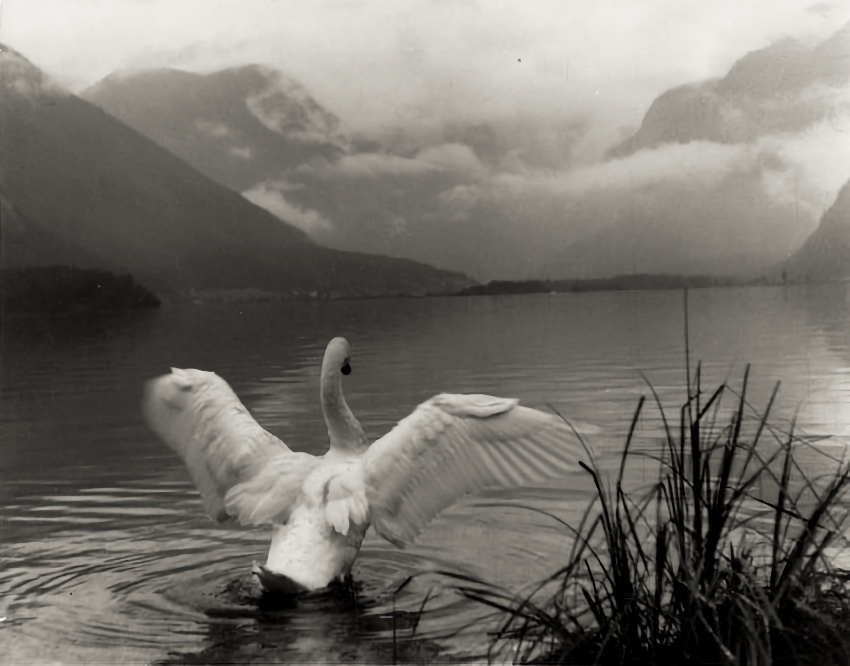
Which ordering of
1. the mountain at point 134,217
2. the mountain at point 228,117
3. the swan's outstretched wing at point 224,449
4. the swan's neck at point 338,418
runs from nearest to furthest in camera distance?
the swan's outstretched wing at point 224,449 < the swan's neck at point 338,418 < the mountain at point 228,117 < the mountain at point 134,217

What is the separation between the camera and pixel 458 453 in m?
3.79

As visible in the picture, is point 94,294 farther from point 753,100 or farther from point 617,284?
point 753,100

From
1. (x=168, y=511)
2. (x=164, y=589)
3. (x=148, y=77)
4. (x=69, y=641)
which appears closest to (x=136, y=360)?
(x=168, y=511)

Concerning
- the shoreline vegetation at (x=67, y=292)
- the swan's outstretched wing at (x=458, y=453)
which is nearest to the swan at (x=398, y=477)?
the swan's outstretched wing at (x=458, y=453)

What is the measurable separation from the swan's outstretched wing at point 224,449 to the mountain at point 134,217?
130 cm

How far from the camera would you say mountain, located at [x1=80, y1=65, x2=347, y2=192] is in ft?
17.3

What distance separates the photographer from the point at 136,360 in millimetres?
5516

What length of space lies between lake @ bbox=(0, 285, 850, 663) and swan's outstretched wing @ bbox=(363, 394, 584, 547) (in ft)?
0.64

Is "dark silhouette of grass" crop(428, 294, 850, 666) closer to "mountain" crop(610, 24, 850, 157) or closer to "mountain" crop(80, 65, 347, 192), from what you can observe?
"mountain" crop(610, 24, 850, 157)

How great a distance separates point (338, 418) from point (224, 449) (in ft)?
1.38

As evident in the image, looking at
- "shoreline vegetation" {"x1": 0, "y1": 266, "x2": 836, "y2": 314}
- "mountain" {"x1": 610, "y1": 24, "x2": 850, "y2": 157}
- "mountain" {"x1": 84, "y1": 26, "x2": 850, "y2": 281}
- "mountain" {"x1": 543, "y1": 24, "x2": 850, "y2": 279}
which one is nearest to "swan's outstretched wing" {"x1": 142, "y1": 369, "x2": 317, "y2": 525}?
"shoreline vegetation" {"x1": 0, "y1": 266, "x2": 836, "y2": 314}

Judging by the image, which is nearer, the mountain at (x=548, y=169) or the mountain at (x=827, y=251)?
the mountain at (x=827, y=251)

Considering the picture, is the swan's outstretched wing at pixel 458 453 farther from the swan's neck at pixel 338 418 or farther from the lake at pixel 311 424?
the swan's neck at pixel 338 418

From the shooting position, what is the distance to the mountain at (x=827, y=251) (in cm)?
459
